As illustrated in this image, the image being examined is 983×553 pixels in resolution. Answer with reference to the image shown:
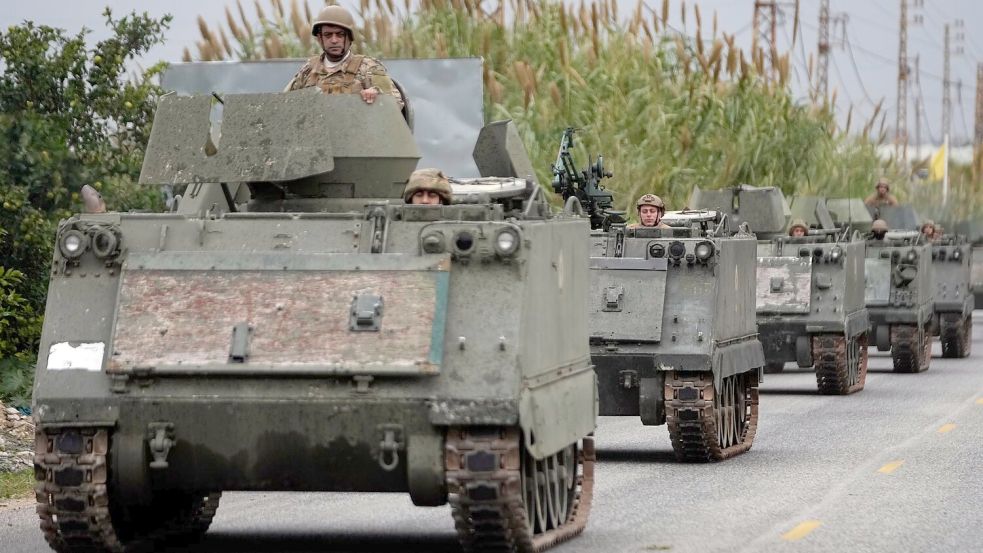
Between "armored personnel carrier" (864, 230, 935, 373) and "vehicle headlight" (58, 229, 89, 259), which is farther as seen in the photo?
"armored personnel carrier" (864, 230, 935, 373)

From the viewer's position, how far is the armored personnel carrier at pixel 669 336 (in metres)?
16.5

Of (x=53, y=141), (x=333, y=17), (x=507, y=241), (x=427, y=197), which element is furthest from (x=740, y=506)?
(x=53, y=141)

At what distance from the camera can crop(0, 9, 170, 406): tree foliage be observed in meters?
18.5

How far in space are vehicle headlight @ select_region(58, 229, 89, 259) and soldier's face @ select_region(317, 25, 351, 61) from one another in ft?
8.73

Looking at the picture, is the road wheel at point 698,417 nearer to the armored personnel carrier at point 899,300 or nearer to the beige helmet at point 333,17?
the beige helmet at point 333,17

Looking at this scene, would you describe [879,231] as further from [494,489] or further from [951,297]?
[494,489]

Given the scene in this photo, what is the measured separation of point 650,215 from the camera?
60.0ft

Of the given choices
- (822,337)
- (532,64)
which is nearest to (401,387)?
(822,337)

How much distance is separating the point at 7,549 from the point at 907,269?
63.8 feet

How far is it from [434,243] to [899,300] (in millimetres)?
19325

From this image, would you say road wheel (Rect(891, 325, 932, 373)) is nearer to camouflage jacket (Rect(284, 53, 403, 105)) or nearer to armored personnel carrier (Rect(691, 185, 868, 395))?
armored personnel carrier (Rect(691, 185, 868, 395))

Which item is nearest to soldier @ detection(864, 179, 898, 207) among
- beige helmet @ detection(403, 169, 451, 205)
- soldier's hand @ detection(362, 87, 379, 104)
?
soldier's hand @ detection(362, 87, 379, 104)

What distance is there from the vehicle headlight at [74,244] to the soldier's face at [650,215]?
8.12 meters

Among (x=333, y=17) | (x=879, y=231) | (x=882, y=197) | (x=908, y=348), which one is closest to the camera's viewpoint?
(x=333, y=17)
